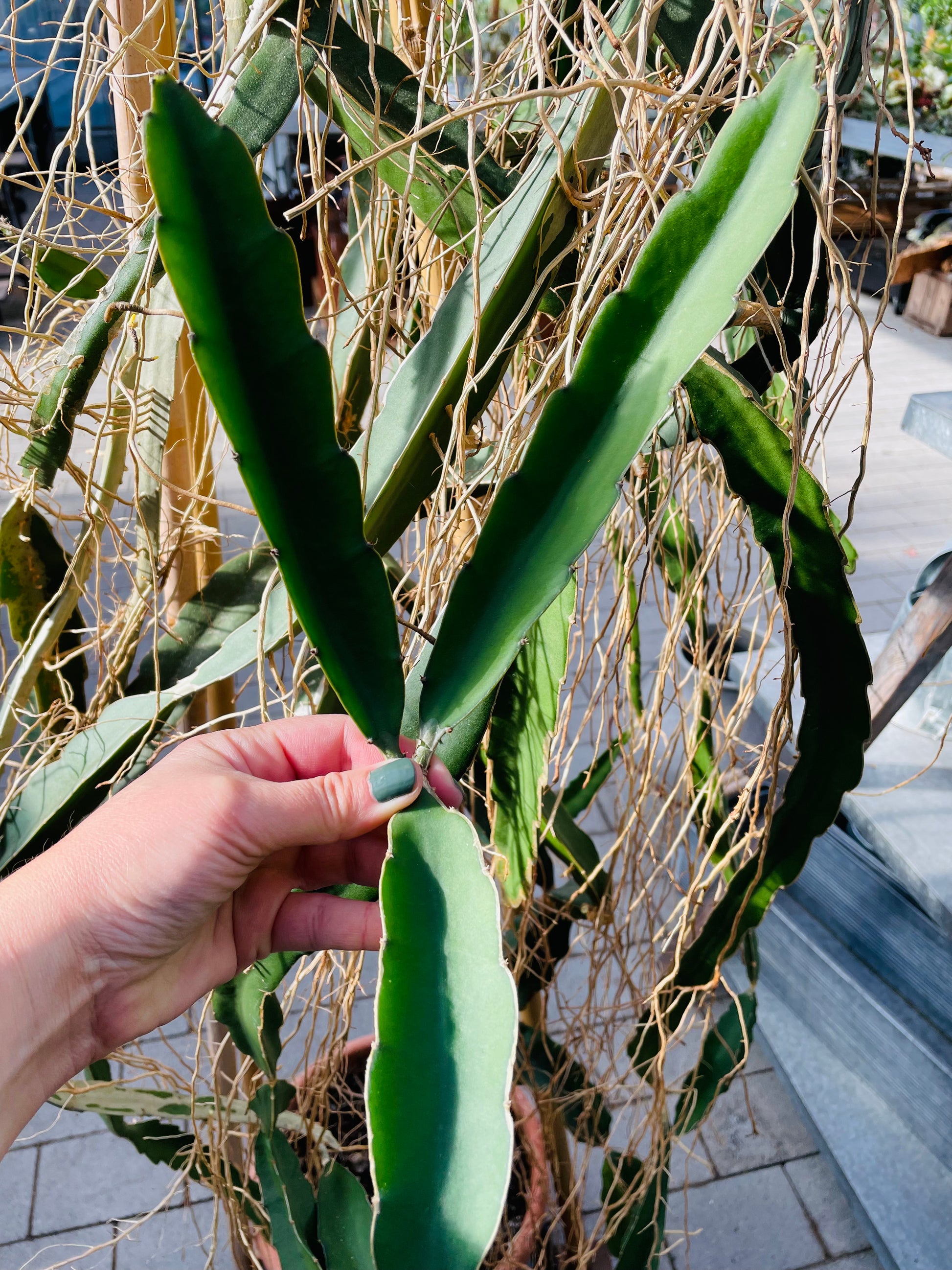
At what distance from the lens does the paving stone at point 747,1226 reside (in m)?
1.21

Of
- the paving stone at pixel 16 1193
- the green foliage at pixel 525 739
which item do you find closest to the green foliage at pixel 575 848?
the green foliage at pixel 525 739

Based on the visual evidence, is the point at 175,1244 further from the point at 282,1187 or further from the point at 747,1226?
the point at 747,1226

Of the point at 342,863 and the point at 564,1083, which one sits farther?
the point at 564,1083

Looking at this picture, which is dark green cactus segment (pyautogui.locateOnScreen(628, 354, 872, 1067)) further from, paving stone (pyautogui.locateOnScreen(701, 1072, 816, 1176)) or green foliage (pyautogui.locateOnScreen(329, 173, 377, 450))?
paving stone (pyautogui.locateOnScreen(701, 1072, 816, 1176))

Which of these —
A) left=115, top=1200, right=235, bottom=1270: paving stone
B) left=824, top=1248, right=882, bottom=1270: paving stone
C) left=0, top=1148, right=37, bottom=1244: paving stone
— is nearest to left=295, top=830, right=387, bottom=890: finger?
left=115, top=1200, right=235, bottom=1270: paving stone

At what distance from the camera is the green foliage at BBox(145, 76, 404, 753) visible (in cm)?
37

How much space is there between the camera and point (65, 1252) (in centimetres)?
120

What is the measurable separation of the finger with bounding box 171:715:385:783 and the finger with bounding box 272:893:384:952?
12 cm

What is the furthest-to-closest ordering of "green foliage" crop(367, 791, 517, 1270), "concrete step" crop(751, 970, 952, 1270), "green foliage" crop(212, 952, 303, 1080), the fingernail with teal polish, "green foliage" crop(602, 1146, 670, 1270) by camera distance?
"concrete step" crop(751, 970, 952, 1270), "green foliage" crop(602, 1146, 670, 1270), "green foliage" crop(212, 952, 303, 1080), the fingernail with teal polish, "green foliage" crop(367, 791, 517, 1270)

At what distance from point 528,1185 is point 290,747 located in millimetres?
674

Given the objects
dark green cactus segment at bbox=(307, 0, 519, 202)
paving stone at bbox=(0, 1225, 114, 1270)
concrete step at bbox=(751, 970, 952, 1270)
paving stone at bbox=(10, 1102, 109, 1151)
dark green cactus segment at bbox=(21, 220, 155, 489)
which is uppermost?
dark green cactus segment at bbox=(307, 0, 519, 202)

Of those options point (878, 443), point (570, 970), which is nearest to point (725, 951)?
point (570, 970)

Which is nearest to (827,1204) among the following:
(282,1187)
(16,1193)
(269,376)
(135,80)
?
(282,1187)

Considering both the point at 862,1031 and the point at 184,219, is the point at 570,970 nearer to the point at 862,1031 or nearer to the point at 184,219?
the point at 862,1031
